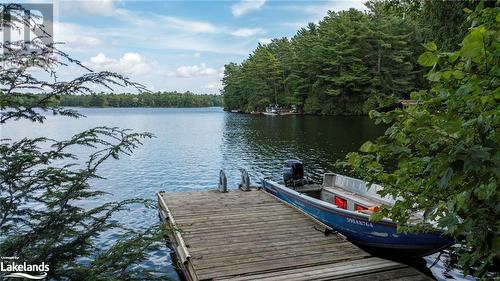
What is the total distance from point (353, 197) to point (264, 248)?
4.69 meters

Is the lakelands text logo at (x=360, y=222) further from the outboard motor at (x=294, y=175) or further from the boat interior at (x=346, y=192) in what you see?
the outboard motor at (x=294, y=175)

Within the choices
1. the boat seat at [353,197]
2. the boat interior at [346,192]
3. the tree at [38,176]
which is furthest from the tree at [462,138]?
the boat interior at [346,192]

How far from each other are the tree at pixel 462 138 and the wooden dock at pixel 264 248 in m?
3.40

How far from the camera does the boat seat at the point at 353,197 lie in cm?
1111

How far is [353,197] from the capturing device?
12.0 meters

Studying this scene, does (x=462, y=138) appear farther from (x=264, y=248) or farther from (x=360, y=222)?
(x=360, y=222)

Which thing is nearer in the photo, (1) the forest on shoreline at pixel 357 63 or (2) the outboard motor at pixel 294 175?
(2) the outboard motor at pixel 294 175

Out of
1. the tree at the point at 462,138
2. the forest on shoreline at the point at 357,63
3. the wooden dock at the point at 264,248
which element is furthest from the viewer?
the forest on shoreline at the point at 357,63

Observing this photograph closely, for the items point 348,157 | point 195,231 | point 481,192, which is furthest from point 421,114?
point 195,231

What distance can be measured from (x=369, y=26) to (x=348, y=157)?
59115 mm

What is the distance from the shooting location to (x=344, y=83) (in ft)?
194

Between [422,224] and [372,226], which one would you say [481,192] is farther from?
[372,226]

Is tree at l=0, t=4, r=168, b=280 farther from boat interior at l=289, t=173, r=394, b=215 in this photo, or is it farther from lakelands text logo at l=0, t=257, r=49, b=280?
boat interior at l=289, t=173, r=394, b=215

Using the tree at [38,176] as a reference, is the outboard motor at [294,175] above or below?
below
